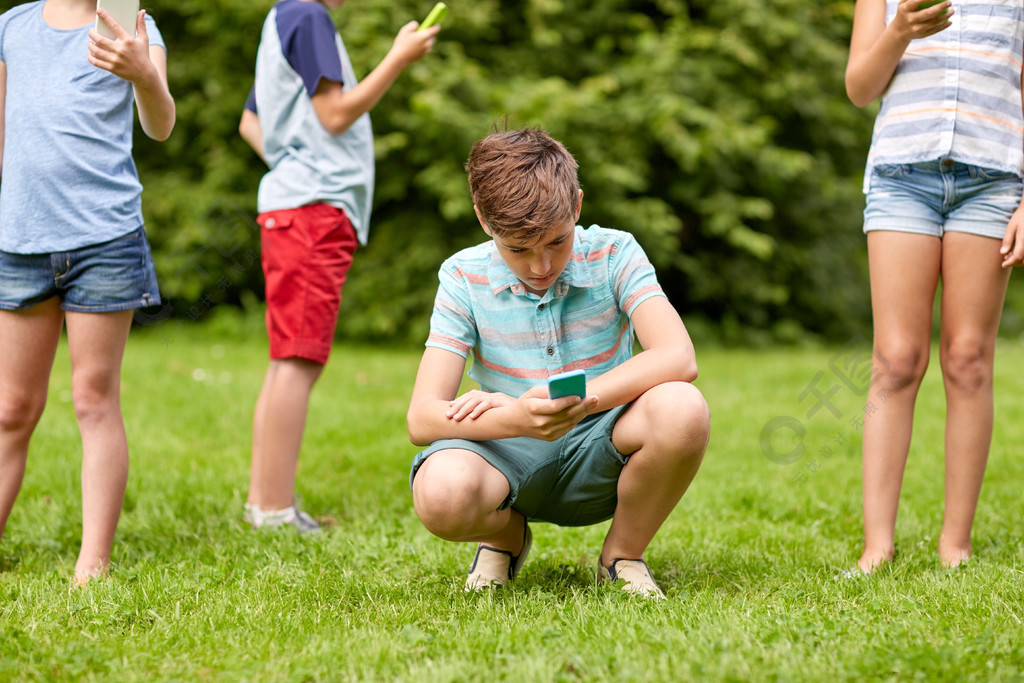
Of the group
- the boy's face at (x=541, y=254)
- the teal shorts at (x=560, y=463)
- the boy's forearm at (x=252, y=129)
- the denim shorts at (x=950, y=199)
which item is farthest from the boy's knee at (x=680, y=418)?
the boy's forearm at (x=252, y=129)

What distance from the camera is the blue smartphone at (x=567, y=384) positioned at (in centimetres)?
205

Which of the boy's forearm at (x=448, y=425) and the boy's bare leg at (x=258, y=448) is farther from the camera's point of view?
the boy's bare leg at (x=258, y=448)

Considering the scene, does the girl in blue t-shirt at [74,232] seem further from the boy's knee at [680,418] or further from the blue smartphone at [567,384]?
the boy's knee at [680,418]

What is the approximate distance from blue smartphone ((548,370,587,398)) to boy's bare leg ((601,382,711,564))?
10.5 inches

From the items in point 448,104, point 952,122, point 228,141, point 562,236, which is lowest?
point 228,141

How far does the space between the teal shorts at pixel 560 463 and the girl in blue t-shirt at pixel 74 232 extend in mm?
965

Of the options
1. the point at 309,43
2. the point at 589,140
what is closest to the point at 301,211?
the point at 309,43

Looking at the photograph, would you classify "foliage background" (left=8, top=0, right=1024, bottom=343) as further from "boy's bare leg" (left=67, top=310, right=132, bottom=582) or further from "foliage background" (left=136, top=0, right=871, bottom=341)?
"boy's bare leg" (left=67, top=310, right=132, bottom=582)

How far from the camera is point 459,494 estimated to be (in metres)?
2.24

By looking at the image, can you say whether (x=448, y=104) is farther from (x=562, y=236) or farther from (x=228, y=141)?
(x=562, y=236)

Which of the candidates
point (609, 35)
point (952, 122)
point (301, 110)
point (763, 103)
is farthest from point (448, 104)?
point (952, 122)

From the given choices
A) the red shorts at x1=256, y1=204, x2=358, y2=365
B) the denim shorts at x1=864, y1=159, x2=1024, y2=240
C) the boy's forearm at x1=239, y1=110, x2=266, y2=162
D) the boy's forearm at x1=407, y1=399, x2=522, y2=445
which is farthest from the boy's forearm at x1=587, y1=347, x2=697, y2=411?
the boy's forearm at x1=239, y1=110, x2=266, y2=162

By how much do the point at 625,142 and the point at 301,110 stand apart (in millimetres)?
5256

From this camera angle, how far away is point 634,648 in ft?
6.56
